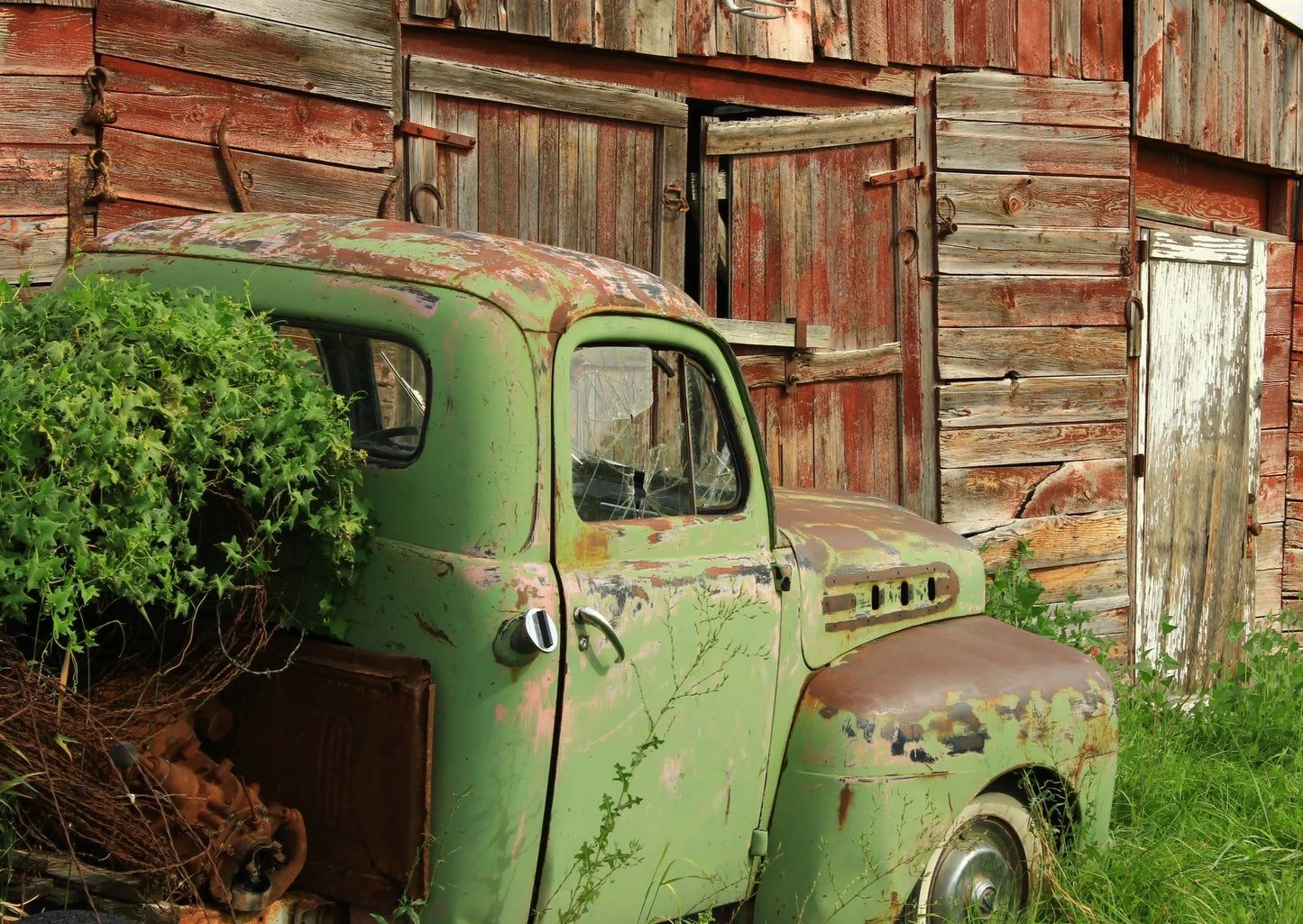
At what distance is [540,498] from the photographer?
9.12ft

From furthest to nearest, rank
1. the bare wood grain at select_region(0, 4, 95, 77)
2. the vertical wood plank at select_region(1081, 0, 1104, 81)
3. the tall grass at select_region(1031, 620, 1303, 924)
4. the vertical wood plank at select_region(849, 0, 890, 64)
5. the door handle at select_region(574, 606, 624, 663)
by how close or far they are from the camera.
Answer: the vertical wood plank at select_region(1081, 0, 1104, 81), the vertical wood plank at select_region(849, 0, 890, 64), the bare wood grain at select_region(0, 4, 95, 77), the tall grass at select_region(1031, 620, 1303, 924), the door handle at select_region(574, 606, 624, 663)

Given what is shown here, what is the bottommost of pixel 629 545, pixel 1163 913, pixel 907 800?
pixel 1163 913

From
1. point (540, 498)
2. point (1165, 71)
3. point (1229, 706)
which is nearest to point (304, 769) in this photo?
point (540, 498)

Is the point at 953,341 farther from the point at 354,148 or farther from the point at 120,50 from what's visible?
the point at 120,50

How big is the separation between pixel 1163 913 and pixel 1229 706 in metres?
2.69

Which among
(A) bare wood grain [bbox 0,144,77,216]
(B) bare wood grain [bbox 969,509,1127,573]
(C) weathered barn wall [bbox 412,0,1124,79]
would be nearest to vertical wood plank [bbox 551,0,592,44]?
(C) weathered barn wall [bbox 412,0,1124,79]

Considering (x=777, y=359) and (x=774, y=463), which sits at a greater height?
(x=777, y=359)

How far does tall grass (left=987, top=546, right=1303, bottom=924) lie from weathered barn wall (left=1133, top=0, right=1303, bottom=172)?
9.52ft

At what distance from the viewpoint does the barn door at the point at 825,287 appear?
6.38 m

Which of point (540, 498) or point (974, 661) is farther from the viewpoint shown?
point (974, 661)

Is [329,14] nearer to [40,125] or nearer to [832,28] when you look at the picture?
[40,125]

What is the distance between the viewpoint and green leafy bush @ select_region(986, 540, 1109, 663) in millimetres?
6570

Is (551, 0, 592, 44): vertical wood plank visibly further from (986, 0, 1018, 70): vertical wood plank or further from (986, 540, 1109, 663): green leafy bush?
(986, 540, 1109, 663): green leafy bush

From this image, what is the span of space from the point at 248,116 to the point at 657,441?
255 centimetres
